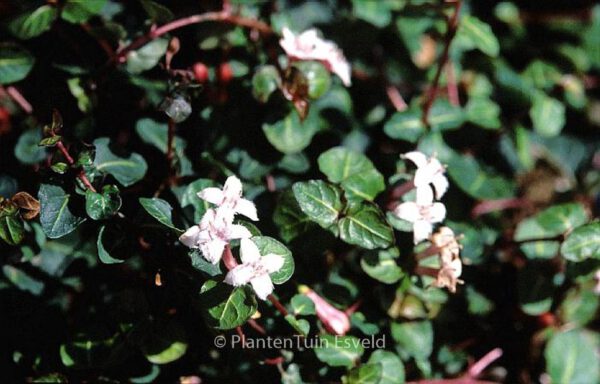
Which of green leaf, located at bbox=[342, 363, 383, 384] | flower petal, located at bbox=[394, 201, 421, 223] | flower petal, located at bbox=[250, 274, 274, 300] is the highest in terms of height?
flower petal, located at bbox=[250, 274, 274, 300]

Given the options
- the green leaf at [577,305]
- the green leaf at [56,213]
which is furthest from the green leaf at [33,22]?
the green leaf at [577,305]

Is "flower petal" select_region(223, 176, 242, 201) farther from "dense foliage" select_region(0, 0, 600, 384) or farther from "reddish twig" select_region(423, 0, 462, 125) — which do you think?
"reddish twig" select_region(423, 0, 462, 125)

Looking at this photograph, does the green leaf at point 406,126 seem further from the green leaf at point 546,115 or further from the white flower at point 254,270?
the white flower at point 254,270

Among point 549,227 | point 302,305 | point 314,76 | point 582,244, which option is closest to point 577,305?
point 549,227

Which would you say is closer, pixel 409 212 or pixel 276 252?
pixel 276 252

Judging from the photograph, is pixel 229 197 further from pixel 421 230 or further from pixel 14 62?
pixel 14 62

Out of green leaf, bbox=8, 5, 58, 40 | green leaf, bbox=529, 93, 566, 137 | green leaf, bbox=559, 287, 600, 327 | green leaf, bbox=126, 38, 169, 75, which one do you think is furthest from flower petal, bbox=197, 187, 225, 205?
green leaf, bbox=529, 93, 566, 137

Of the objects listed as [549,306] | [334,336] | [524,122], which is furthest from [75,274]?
[524,122]
